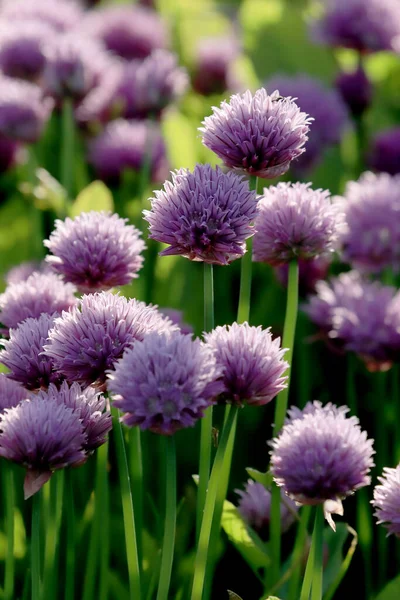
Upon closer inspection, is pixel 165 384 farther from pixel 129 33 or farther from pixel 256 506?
pixel 129 33

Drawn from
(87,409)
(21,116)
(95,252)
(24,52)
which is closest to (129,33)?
(24,52)

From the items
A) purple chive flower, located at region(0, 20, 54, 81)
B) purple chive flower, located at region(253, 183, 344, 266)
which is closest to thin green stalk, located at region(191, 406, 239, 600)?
purple chive flower, located at region(253, 183, 344, 266)

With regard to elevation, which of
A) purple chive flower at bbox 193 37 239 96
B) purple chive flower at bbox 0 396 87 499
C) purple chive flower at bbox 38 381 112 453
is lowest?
purple chive flower at bbox 0 396 87 499

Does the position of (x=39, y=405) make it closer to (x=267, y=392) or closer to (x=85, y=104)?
(x=267, y=392)

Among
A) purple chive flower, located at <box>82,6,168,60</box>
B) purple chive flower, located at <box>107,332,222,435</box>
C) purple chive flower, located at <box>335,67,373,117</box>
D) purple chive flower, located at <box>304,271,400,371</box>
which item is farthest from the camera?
purple chive flower, located at <box>82,6,168,60</box>

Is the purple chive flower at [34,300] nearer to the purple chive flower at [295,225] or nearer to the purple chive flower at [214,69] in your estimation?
the purple chive flower at [295,225]

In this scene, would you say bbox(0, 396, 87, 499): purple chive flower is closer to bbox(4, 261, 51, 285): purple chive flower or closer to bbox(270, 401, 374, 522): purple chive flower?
bbox(270, 401, 374, 522): purple chive flower

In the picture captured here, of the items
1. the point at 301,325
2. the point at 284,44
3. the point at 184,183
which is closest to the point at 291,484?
the point at 184,183

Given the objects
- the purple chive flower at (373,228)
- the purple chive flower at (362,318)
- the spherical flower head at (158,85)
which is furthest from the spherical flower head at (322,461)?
the spherical flower head at (158,85)
